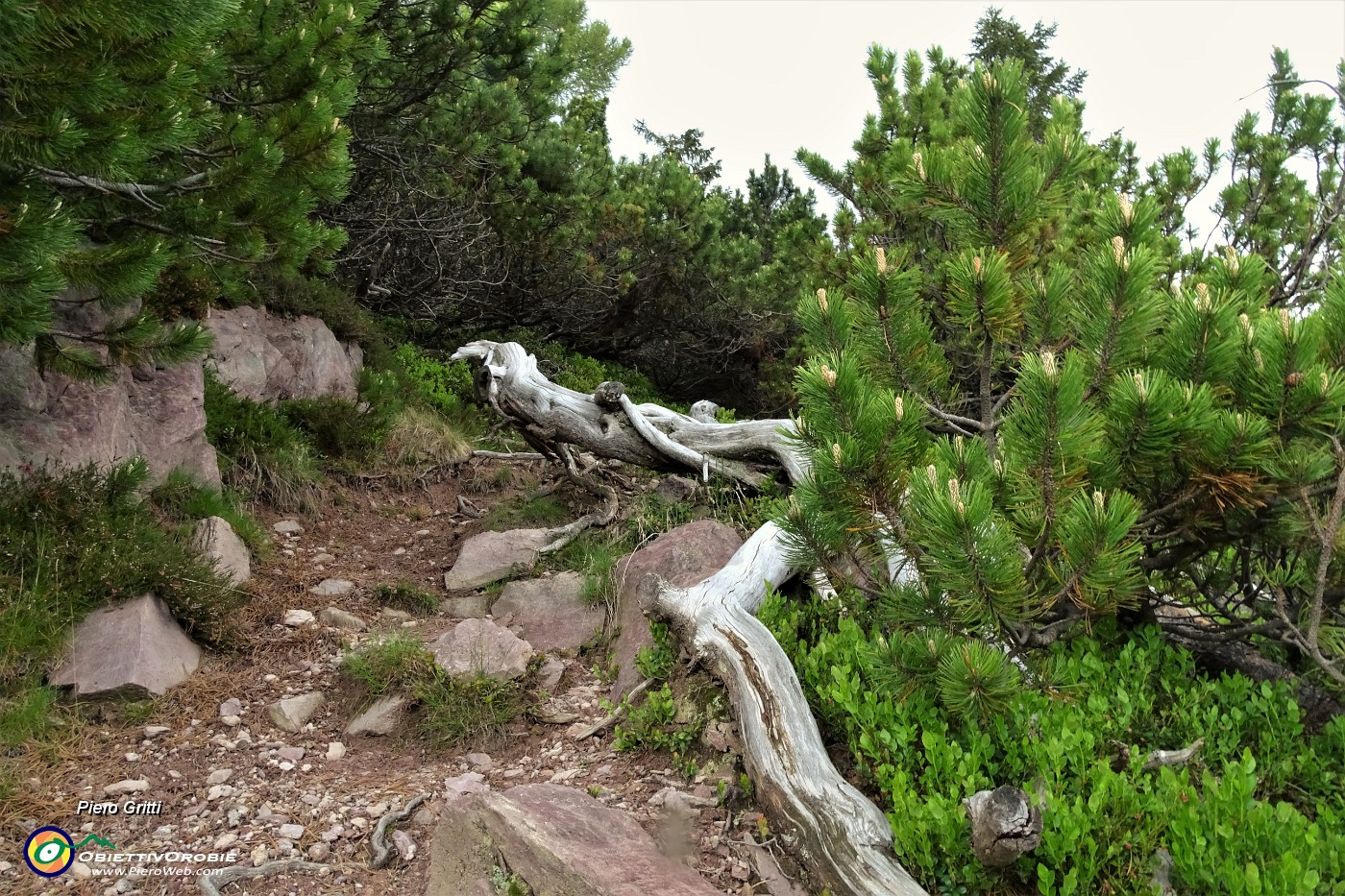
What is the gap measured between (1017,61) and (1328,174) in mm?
5544

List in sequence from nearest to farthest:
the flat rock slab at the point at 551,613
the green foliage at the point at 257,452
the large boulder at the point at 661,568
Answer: the large boulder at the point at 661,568 → the flat rock slab at the point at 551,613 → the green foliage at the point at 257,452

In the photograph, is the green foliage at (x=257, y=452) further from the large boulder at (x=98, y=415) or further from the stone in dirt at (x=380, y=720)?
the stone in dirt at (x=380, y=720)

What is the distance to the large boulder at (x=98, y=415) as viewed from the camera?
5488 millimetres

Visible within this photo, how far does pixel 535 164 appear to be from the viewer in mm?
11047

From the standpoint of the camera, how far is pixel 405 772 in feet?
14.2

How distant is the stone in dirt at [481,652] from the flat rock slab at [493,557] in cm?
141

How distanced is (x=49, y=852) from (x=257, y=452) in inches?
180

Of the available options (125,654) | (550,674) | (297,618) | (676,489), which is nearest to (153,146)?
(125,654)

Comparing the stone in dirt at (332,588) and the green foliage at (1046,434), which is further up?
the green foliage at (1046,434)

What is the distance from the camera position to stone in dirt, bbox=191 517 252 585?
5.82 meters

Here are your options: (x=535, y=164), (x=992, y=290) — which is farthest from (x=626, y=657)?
(x=535, y=164)

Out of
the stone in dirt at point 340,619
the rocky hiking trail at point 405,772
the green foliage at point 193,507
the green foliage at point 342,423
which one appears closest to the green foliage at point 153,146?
the green foliage at point 193,507

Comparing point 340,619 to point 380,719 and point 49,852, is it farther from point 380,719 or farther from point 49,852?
point 49,852

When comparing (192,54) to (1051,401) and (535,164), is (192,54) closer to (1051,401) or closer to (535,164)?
(1051,401)
